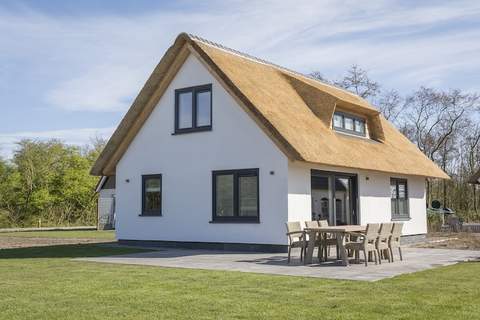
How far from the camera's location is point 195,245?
17438mm

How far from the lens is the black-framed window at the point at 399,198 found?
69.1ft

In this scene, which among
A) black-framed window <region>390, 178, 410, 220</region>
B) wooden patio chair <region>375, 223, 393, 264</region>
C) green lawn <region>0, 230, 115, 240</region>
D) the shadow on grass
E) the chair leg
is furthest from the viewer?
green lawn <region>0, 230, 115, 240</region>

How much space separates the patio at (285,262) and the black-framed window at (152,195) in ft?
7.43

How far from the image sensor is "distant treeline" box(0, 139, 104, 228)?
3766 cm

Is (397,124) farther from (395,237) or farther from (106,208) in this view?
(395,237)

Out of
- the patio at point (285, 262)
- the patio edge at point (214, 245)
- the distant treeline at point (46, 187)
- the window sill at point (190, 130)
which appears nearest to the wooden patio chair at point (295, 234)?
the patio at point (285, 262)

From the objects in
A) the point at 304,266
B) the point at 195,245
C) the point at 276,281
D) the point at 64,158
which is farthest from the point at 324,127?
the point at 64,158

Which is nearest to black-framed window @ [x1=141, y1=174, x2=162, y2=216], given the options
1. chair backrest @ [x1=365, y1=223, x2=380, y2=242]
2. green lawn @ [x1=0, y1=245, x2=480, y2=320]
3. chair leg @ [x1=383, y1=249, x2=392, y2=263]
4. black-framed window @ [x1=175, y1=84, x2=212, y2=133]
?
black-framed window @ [x1=175, y1=84, x2=212, y2=133]

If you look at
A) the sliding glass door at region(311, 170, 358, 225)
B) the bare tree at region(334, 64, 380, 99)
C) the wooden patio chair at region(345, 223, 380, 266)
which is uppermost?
the bare tree at region(334, 64, 380, 99)

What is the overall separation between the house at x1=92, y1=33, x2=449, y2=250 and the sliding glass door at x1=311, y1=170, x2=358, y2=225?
31mm

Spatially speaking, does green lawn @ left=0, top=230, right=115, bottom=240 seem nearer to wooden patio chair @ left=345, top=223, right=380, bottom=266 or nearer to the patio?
the patio

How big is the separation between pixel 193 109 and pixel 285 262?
21.0 feet

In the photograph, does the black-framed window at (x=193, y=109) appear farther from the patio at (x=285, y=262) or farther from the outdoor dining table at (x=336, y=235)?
the outdoor dining table at (x=336, y=235)

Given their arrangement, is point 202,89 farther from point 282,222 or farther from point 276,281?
Result: point 276,281
